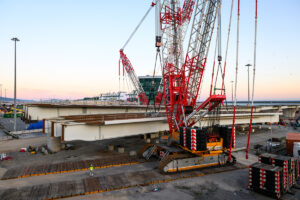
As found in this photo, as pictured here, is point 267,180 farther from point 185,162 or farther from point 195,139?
point 185,162

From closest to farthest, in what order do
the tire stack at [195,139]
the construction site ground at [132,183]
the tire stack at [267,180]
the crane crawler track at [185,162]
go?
the tire stack at [267,180] → the construction site ground at [132,183] → the crane crawler track at [185,162] → the tire stack at [195,139]

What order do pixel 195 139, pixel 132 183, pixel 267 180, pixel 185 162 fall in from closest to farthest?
pixel 267 180, pixel 132 183, pixel 195 139, pixel 185 162

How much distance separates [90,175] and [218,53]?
23118 mm

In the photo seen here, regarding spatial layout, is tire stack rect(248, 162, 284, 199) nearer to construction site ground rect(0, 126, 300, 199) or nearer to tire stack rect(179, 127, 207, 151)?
construction site ground rect(0, 126, 300, 199)

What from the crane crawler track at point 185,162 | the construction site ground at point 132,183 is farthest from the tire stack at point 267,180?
the crane crawler track at point 185,162

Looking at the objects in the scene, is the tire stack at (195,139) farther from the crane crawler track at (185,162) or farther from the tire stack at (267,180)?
the tire stack at (267,180)

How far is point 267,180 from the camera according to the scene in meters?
15.1

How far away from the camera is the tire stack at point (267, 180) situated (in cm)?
1452

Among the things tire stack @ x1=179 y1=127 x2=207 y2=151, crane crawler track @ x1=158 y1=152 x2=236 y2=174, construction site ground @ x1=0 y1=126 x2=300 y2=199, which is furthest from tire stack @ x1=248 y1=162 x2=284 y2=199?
crane crawler track @ x1=158 y1=152 x2=236 y2=174

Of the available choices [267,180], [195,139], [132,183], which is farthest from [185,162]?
[267,180]

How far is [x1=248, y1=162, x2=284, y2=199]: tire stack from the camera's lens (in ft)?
47.6

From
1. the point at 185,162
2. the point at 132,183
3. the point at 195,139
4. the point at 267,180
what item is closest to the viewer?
the point at 267,180

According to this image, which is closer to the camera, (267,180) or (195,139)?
(267,180)

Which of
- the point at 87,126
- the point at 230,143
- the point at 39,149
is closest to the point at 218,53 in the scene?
the point at 230,143
